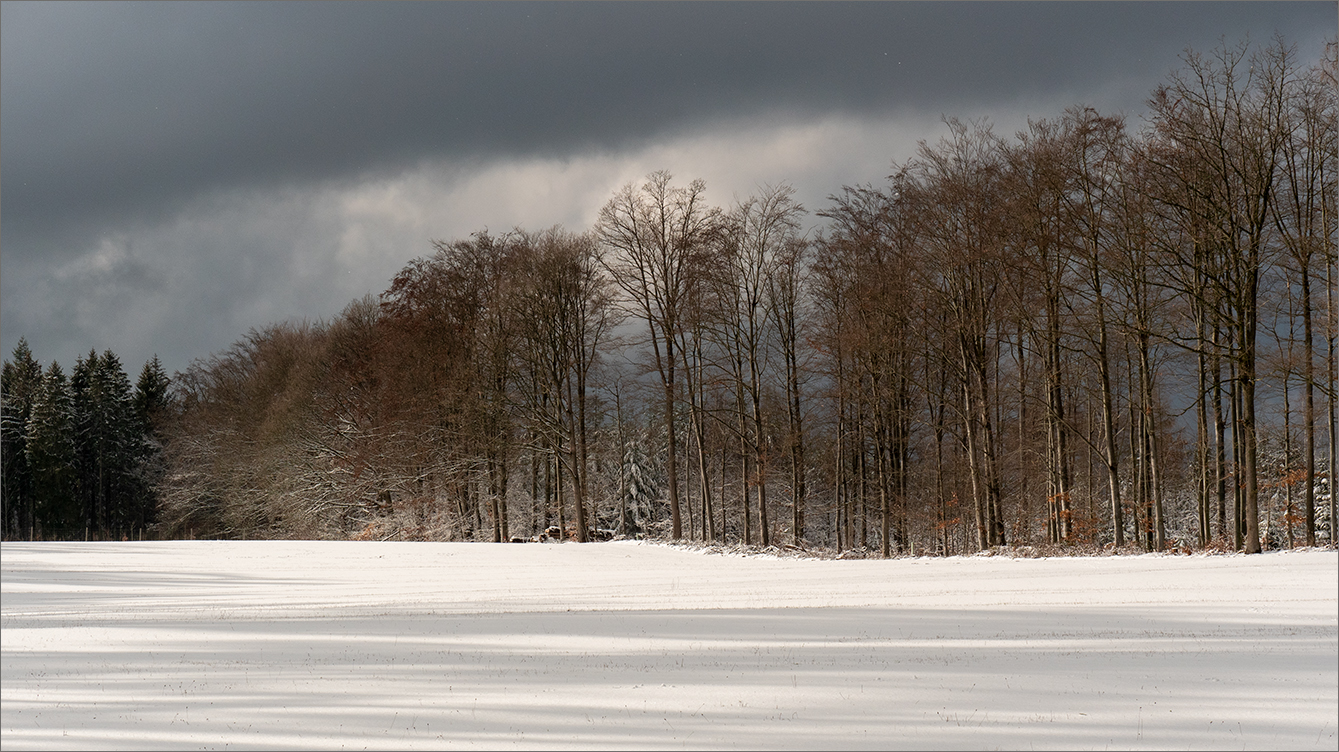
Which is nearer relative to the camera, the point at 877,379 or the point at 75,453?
the point at 877,379

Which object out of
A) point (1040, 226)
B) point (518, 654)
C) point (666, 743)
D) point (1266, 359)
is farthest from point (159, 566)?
point (1266, 359)

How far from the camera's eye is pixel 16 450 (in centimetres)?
5962

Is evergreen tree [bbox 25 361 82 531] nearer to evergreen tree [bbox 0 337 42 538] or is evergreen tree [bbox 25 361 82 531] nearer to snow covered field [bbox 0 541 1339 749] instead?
evergreen tree [bbox 0 337 42 538]

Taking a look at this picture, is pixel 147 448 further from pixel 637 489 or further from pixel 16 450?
pixel 637 489

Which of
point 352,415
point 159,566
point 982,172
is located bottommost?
point 159,566

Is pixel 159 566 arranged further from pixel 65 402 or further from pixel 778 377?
pixel 65 402

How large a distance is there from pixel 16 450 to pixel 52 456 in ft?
12.0

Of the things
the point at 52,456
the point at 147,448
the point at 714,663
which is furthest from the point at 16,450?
the point at 714,663

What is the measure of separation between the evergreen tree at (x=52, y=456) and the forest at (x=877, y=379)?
19cm

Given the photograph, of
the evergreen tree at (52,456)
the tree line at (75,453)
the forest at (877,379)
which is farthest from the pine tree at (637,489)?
the evergreen tree at (52,456)

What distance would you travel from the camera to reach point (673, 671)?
1042 cm

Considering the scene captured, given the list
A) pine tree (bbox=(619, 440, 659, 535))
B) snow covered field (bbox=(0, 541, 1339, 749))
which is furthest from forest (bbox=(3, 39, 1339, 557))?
snow covered field (bbox=(0, 541, 1339, 749))

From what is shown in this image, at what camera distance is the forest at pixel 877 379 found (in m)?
23.4

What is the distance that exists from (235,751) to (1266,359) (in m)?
23.5
